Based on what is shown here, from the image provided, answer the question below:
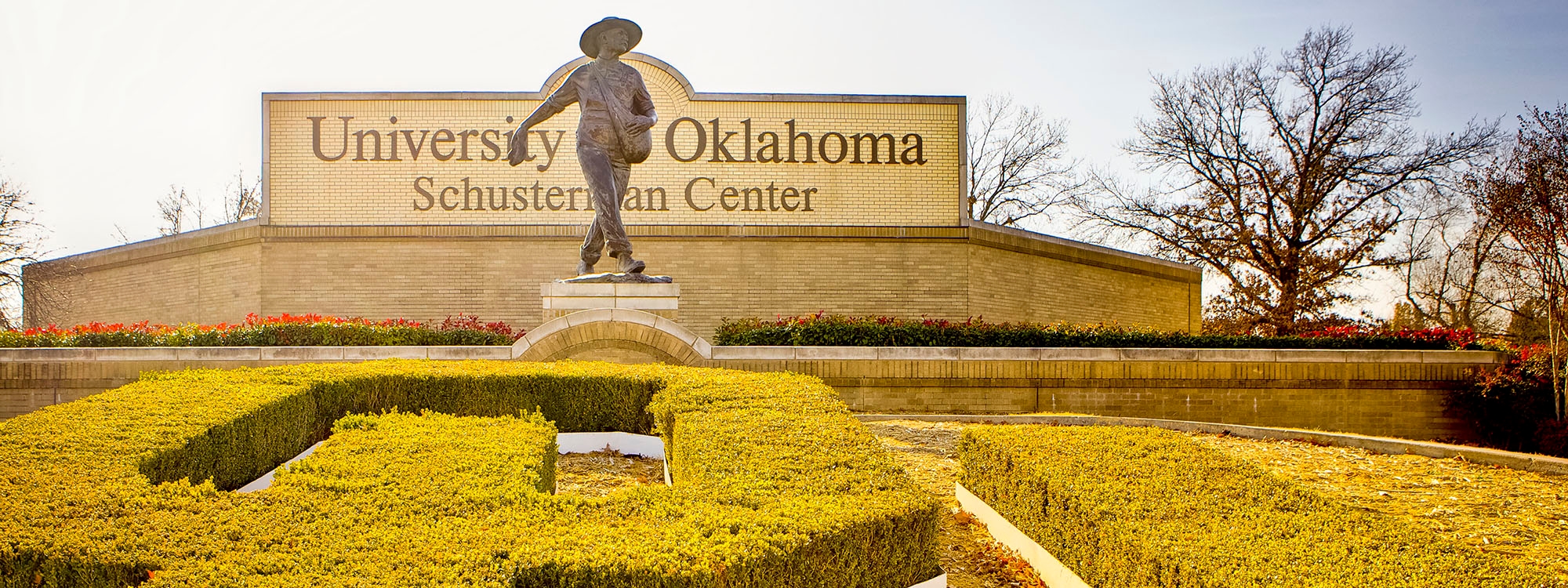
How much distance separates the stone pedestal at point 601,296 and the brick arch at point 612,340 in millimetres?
257

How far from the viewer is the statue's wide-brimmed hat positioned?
31.9 ft

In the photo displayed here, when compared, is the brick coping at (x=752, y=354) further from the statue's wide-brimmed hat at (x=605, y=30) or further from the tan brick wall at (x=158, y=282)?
the tan brick wall at (x=158, y=282)

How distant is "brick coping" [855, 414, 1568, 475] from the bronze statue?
12.5 ft

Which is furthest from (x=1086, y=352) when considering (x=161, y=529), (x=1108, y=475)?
(x=161, y=529)

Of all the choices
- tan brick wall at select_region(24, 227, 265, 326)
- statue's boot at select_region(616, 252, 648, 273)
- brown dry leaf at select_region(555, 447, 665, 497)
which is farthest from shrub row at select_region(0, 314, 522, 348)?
brown dry leaf at select_region(555, 447, 665, 497)

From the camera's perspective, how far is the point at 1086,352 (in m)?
11.5

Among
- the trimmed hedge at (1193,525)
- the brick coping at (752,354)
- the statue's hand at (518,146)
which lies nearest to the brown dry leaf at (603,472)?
the trimmed hedge at (1193,525)

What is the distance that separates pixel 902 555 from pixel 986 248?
14.6 metres

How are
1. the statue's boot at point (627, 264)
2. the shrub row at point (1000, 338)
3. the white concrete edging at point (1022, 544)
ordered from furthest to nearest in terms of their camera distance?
1. the shrub row at point (1000, 338)
2. the statue's boot at point (627, 264)
3. the white concrete edging at point (1022, 544)

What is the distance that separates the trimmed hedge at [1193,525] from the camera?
3.03 meters

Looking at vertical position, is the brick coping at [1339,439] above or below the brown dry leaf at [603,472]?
below

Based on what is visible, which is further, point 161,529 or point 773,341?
point 773,341

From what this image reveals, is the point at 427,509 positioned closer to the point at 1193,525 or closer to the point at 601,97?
the point at 1193,525

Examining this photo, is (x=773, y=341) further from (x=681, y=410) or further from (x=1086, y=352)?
(x=681, y=410)
